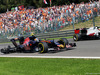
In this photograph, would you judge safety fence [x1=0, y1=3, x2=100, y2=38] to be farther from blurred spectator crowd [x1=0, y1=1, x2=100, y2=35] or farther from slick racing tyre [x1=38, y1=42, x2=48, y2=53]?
slick racing tyre [x1=38, y1=42, x2=48, y2=53]

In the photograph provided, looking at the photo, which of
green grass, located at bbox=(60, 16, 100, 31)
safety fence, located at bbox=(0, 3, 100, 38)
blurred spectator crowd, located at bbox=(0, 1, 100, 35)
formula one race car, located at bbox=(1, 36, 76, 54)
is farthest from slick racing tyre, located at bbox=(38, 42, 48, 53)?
safety fence, located at bbox=(0, 3, 100, 38)

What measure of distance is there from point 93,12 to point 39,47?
38.4 feet

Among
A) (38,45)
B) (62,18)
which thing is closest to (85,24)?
(62,18)

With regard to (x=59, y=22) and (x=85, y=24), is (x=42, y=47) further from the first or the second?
(x=59, y=22)

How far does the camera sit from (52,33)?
20.5m

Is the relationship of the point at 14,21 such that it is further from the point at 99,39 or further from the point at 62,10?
the point at 99,39

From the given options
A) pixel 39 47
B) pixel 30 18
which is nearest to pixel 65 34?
pixel 30 18

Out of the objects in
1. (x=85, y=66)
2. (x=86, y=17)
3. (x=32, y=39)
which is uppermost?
(x=86, y=17)

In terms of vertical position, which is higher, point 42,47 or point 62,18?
point 62,18

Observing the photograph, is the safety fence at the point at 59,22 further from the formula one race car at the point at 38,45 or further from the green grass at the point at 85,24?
the formula one race car at the point at 38,45

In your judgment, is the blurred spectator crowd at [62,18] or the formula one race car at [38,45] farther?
the blurred spectator crowd at [62,18]

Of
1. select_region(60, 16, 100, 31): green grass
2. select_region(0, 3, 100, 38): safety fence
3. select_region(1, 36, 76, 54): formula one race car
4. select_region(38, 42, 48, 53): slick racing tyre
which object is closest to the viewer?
select_region(38, 42, 48, 53): slick racing tyre

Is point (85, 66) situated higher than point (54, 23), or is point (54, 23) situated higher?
point (54, 23)

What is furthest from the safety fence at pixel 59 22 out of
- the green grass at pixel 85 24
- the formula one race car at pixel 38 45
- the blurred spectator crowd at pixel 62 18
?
the formula one race car at pixel 38 45
